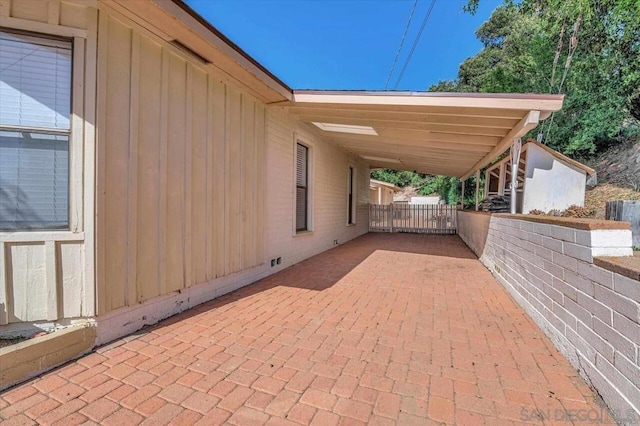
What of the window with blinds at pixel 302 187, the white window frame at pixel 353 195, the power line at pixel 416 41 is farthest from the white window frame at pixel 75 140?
the power line at pixel 416 41

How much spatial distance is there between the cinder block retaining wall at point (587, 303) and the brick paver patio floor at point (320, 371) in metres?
0.16

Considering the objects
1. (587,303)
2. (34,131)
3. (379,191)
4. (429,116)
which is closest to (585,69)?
(429,116)

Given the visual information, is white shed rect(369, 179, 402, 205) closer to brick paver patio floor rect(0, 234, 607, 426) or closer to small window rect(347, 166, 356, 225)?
small window rect(347, 166, 356, 225)

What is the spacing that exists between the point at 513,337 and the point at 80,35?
15.6 feet

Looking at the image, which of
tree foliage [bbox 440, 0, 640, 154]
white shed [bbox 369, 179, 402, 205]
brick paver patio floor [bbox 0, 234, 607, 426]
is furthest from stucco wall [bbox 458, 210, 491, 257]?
white shed [bbox 369, 179, 402, 205]

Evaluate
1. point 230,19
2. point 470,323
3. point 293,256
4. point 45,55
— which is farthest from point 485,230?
point 230,19

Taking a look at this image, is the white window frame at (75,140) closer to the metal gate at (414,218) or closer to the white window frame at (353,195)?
the white window frame at (353,195)

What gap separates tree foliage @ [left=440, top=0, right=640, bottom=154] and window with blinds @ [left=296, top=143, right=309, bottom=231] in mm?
9216

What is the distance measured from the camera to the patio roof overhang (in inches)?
158

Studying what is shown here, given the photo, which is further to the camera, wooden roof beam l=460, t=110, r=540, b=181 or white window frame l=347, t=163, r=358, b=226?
white window frame l=347, t=163, r=358, b=226

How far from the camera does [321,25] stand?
12680 millimetres

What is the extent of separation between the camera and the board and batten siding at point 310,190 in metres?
5.16

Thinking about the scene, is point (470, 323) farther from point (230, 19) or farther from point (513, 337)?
point (230, 19)

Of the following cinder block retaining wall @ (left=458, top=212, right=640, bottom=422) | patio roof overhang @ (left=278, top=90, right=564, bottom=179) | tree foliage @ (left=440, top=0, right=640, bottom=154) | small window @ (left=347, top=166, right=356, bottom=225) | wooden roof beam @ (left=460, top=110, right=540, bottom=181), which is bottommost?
cinder block retaining wall @ (left=458, top=212, right=640, bottom=422)
